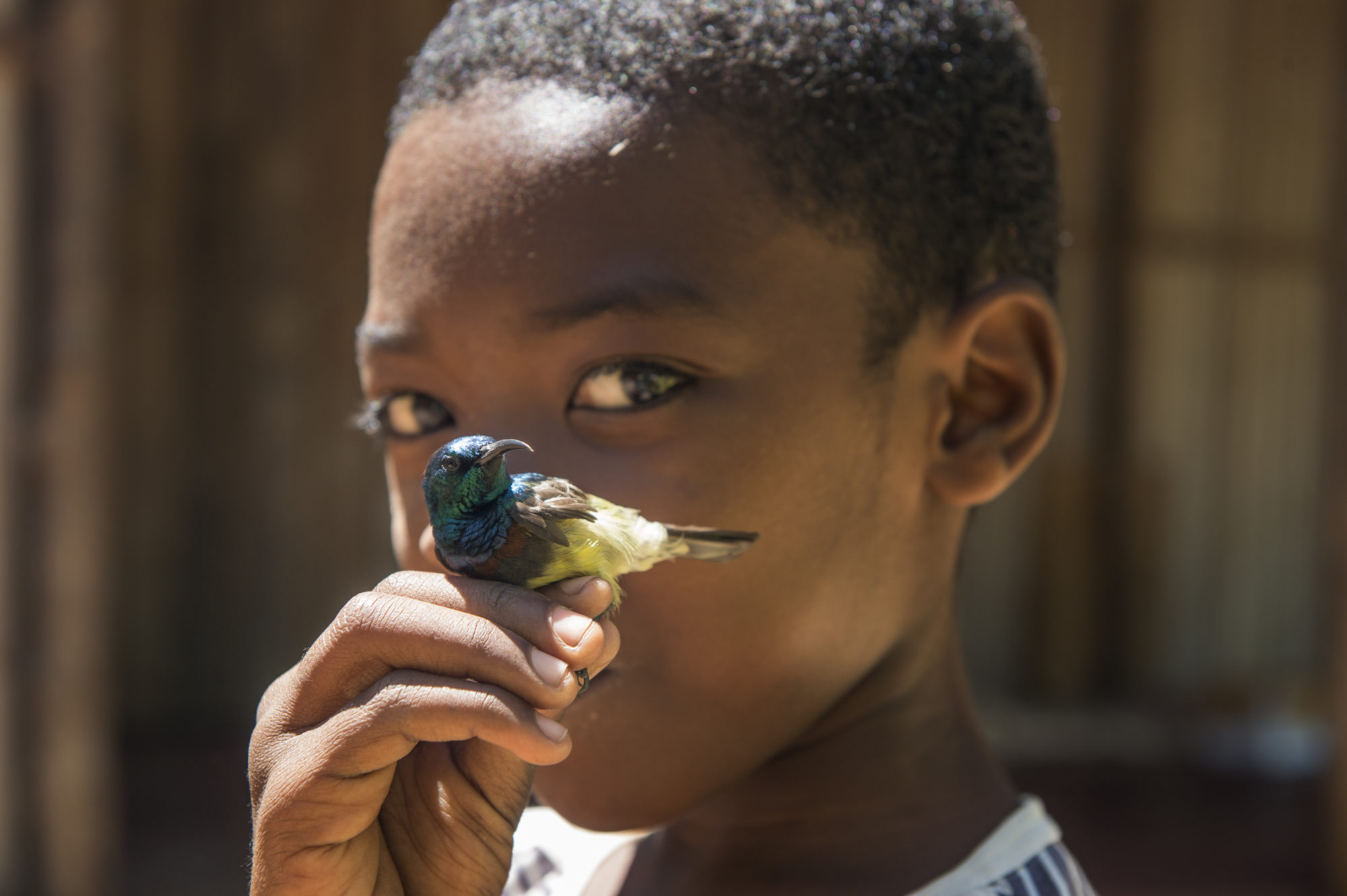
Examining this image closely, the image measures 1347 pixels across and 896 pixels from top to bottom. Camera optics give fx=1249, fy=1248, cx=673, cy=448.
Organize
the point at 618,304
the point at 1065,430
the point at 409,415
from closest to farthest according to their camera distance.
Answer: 1. the point at 618,304
2. the point at 409,415
3. the point at 1065,430

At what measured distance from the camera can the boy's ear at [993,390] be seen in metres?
1.72

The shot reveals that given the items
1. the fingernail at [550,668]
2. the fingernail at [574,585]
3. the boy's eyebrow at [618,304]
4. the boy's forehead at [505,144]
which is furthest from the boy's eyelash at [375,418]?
the fingernail at [550,668]

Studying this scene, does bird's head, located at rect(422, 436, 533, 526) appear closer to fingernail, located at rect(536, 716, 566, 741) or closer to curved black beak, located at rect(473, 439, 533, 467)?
curved black beak, located at rect(473, 439, 533, 467)

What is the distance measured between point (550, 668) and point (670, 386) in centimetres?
50

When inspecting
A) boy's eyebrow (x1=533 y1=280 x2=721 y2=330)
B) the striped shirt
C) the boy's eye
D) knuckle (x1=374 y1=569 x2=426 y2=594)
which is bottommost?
the striped shirt

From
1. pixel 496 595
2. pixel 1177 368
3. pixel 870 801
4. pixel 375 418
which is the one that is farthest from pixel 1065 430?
pixel 496 595

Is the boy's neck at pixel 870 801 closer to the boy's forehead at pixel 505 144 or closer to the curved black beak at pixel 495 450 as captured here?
the curved black beak at pixel 495 450

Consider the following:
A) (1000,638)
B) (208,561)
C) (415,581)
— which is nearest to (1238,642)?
(1000,638)

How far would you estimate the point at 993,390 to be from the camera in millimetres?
1783

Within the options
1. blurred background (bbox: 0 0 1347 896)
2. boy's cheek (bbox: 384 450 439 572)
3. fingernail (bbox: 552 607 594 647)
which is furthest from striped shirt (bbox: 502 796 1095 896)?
blurred background (bbox: 0 0 1347 896)

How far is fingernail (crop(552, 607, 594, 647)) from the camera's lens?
3.81ft

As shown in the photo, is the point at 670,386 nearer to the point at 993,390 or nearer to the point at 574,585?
the point at 574,585

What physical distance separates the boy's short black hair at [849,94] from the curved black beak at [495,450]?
0.49 meters

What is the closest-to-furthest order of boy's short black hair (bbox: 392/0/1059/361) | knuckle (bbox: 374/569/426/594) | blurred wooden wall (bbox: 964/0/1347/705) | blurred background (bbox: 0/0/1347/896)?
knuckle (bbox: 374/569/426/594) < boy's short black hair (bbox: 392/0/1059/361) < blurred background (bbox: 0/0/1347/896) < blurred wooden wall (bbox: 964/0/1347/705)
